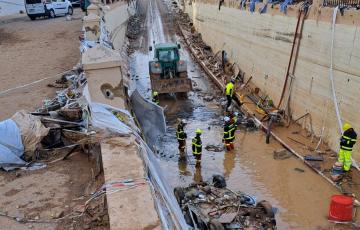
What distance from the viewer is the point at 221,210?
27.4 feet

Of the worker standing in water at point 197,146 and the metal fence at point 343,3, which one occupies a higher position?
the metal fence at point 343,3

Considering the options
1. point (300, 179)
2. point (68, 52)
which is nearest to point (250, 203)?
point (300, 179)

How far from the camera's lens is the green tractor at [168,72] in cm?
1895

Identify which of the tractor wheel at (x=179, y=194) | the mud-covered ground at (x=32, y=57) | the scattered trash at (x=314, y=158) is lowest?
the scattered trash at (x=314, y=158)

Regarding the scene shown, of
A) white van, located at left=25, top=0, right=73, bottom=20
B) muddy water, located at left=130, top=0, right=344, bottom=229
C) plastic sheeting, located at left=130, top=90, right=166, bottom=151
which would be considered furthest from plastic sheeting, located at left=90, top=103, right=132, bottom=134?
white van, located at left=25, top=0, right=73, bottom=20

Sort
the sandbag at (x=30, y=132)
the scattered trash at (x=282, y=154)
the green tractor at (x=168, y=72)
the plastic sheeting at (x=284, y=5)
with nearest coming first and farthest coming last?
the sandbag at (x=30, y=132)
the scattered trash at (x=282, y=154)
the plastic sheeting at (x=284, y=5)
the green tractor at (x=168, y=72)

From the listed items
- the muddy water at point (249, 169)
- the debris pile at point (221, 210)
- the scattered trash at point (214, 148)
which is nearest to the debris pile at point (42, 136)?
the debris pile at point (221, 210)

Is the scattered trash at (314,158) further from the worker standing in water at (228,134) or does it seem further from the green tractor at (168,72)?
the green tractor at (168,72)

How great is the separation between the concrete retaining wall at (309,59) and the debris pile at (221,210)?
481 cm

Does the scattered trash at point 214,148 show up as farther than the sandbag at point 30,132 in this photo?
Yes

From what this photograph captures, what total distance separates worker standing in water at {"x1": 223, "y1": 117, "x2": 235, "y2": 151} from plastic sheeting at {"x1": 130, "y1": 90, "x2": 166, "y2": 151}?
458 cm

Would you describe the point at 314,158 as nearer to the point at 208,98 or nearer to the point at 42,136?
the point at 208,98

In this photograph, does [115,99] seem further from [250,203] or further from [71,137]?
[250,203]

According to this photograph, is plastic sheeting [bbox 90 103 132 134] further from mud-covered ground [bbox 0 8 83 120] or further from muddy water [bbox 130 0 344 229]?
muddy water [bbox 130 0 344 229]
